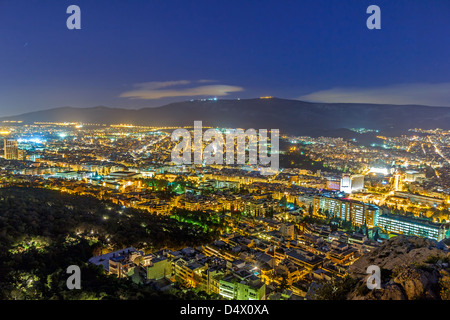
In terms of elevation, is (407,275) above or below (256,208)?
above

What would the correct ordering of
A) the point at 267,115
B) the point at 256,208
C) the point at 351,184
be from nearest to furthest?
the point at 256,208 → the point at 351,184 → the point at 267,115

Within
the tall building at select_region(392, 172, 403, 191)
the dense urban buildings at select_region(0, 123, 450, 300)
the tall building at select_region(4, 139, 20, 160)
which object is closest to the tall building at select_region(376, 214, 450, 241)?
the dense urban buildings at select_region(0, 123, 450, 300)

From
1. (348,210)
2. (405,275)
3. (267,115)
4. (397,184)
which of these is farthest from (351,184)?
(267,115)

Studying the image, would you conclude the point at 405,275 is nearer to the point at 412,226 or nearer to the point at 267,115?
the point at 412,226

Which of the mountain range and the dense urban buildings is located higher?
the mountain range

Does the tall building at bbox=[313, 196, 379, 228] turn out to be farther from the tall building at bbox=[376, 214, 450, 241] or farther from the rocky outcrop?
the rocky outcrop

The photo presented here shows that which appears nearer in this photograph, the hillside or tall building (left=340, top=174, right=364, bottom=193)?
the hillside
